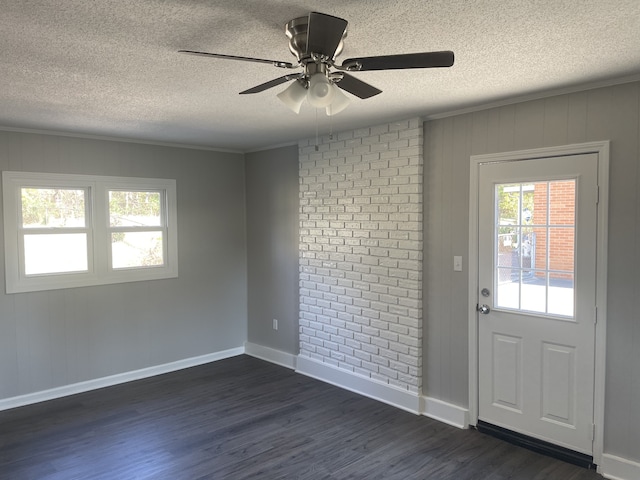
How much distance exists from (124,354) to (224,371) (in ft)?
3.40

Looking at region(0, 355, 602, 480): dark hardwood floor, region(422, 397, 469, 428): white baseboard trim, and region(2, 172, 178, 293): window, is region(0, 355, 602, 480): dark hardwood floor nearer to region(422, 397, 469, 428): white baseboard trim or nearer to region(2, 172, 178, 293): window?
region(422, 397, 469, 428): white baseboard trim

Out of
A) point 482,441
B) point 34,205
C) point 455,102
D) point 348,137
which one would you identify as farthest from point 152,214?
point 482,441

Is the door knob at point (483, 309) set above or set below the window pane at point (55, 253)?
below

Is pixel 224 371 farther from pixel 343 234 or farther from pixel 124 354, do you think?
pixel 343 234

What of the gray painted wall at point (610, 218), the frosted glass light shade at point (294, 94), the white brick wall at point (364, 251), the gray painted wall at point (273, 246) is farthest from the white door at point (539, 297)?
the gray painted wall at point (273, 246)

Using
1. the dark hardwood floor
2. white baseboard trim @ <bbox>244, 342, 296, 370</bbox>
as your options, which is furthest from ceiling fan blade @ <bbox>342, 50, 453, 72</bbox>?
white baseboard trim @ <bbox>244, 342, 296, 370</bbox>

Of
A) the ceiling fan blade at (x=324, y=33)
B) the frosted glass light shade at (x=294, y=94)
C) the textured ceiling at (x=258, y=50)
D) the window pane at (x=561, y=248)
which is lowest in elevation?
the window pane at (x=561, y=248)

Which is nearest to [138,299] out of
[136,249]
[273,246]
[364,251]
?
[136,249]

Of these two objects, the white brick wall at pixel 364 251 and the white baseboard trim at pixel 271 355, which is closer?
the white brick wall at pixel 364 251

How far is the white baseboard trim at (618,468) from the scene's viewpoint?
2.72 meters

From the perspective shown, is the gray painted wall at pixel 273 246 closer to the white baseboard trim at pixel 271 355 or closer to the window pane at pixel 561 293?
the white baseboard trim at pixel 271 355

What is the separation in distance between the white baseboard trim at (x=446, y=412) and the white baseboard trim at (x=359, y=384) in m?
0.09

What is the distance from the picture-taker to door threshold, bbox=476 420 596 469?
9.68 feet

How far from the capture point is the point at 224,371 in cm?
495
